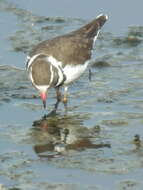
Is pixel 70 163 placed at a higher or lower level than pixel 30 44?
lower

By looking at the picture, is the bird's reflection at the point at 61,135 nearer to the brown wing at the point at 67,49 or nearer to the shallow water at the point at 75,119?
the shallow water at the point at 75,119

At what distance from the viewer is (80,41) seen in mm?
11203

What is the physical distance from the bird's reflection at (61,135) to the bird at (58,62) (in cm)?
29

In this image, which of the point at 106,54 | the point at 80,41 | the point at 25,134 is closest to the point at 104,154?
the point at 25,134

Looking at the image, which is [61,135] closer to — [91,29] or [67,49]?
[67,49]

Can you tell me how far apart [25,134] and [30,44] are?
384 centimetres

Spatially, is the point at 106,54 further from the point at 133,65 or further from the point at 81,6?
the point at 81,6

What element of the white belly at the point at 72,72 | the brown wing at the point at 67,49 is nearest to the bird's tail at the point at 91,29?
the brown wing at the point at 67,49

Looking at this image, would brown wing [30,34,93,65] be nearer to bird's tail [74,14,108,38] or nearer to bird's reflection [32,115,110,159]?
bird's tail [74,14,108,38]

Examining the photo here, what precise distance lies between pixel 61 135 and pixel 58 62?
130 cm

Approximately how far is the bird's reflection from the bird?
11.4 inches

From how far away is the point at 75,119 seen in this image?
33.6 feet

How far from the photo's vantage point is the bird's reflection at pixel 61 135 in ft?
29.5

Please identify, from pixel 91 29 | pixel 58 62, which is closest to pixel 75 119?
pixel 58 62
